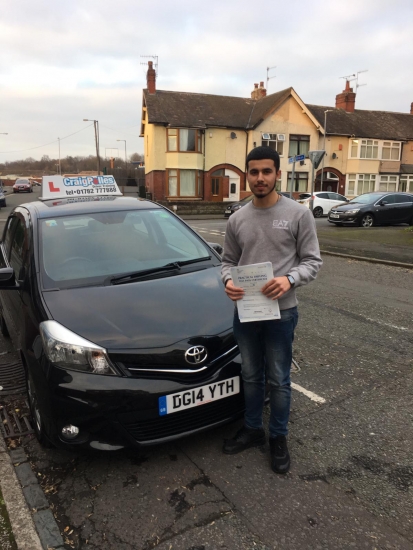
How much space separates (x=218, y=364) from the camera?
2844mm

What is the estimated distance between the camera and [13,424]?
3.39m

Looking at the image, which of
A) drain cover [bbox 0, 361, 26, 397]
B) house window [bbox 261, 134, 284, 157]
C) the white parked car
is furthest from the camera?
house window [bbox 261, 134, 284, 157]

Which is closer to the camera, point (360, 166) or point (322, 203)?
point (322, 203)

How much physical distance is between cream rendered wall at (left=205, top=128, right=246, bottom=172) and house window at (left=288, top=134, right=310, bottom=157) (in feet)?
13.4

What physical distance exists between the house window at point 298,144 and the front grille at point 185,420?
34.5m

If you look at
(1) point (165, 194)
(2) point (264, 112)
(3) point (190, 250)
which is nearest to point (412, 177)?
(2) point (264, 112)

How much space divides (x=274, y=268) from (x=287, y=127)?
34.4 m

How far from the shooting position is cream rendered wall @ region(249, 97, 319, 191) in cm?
3388

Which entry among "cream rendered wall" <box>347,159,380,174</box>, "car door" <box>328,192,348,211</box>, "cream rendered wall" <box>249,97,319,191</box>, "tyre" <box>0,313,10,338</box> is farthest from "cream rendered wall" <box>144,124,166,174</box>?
"tyre" <box>0,313,10,338</box>

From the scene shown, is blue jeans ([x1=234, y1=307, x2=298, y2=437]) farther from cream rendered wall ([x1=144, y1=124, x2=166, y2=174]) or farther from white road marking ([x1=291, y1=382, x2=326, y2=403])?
cream rendered wall ([x1=144, y1=124, x2=166, y2=174])

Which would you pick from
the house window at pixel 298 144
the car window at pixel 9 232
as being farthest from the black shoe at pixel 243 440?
the house window at pixel 298 144

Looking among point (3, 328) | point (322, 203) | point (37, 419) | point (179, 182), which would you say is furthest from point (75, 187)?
point (179, 182)

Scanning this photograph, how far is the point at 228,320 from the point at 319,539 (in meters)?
1.38

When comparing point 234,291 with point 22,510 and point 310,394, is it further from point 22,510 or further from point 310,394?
point 22,510
